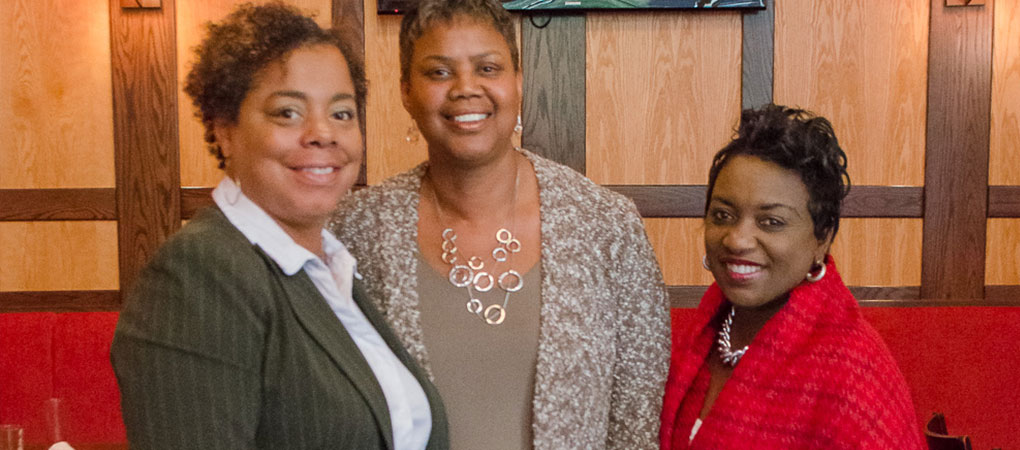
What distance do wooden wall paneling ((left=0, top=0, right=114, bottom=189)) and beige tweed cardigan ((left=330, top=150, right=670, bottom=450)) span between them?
2.74 m

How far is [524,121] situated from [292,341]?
2711mm

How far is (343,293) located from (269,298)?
8.7 inches

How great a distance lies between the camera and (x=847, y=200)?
Answer: 3.62 m

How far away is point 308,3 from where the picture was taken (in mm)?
3617

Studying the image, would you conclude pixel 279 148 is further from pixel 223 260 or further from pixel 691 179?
pixel 691 179

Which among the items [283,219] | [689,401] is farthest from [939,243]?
[283,219]

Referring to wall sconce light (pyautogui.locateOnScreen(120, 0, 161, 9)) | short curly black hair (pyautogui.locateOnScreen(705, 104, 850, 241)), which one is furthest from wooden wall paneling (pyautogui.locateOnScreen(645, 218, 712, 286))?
wall sconce light (pyautogui.locateOnScreen(120, 0, 161, 9))

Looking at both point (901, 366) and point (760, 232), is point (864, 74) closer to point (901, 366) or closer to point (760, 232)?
point (901, 366)

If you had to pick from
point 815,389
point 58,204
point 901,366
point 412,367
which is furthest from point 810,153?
point 58,204

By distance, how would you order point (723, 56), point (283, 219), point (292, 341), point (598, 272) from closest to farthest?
point (292, 341)
point (283, 219)
point (598, 272)
point (723, 56)

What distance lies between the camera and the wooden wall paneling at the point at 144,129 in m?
3.66

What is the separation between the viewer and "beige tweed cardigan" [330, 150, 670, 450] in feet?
4.82

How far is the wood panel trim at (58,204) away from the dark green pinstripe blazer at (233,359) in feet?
10.2

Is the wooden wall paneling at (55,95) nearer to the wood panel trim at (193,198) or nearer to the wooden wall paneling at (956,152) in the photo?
the wood panel trim at (193,198)
